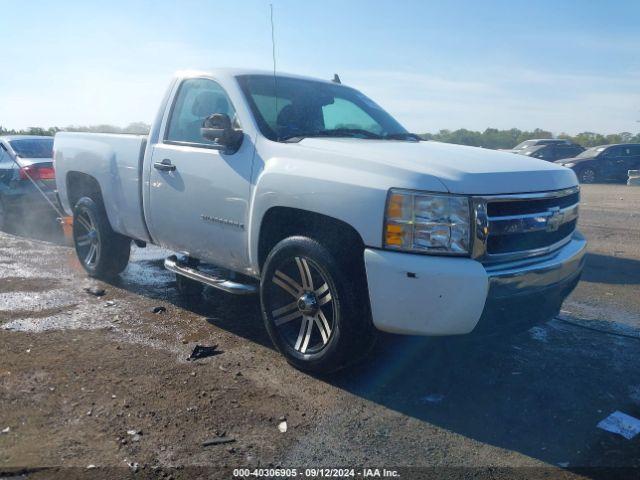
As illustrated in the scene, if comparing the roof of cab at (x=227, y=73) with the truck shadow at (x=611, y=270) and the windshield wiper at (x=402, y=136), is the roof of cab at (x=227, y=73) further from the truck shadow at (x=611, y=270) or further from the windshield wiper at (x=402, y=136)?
the truck shadow at (x=611, y=270)

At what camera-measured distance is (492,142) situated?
3909 centimetres

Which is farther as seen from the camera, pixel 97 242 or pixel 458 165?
pixel 97 242

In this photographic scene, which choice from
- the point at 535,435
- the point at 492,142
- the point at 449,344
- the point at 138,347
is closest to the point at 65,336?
the point at 138,347

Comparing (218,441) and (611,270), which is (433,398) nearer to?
(218,441)

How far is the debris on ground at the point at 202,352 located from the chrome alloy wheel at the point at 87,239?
92.8 inches

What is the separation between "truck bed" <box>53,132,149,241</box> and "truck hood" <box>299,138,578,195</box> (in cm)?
198

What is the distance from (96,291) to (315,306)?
117 inches

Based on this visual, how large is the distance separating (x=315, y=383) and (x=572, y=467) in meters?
1.58

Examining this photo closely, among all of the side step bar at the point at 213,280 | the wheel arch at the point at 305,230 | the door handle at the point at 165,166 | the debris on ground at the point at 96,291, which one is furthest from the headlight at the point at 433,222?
the debris on ground at the point at 96,291

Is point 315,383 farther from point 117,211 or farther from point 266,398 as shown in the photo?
point 117,211

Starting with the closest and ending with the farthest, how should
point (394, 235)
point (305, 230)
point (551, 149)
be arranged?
point (394, 235) < point (305, 230) < point (551, 149)

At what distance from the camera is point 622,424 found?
11.0 feet

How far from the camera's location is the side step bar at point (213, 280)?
4441mm

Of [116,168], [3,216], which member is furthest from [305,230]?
[3,216]
